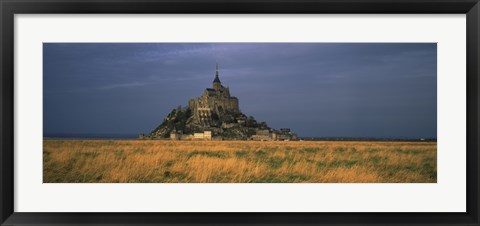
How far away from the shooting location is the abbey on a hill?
883cm

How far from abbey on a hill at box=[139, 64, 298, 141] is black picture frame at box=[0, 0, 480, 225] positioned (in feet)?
7.43

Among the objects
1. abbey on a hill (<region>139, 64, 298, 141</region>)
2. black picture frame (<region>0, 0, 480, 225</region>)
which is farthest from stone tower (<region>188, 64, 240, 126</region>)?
black picture frame (<region>0, 0, 480, 225</region>)

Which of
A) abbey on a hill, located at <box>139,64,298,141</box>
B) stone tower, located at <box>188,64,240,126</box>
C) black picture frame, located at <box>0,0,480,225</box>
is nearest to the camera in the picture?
black picture frame, located at <box>0,0,480,225</box>

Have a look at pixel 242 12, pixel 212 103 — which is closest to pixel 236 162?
pixel 212 103

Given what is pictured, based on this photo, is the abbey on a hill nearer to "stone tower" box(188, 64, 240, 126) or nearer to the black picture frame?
"stone tower" box(188, 64, 240, 126)

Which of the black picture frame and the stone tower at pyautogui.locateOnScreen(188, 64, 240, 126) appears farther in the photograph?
the stone tower at pyautogui.locateOnScreen(188, 64, 240, 126)

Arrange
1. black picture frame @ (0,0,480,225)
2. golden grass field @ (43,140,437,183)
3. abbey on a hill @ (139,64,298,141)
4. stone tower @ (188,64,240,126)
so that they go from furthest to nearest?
abbey on a hill @ (139,64,298,141)
stone tower @ (188,64,240,126)
golden grass field @ (43,140,437,183)
black picture frame @ (0,0,480,225)

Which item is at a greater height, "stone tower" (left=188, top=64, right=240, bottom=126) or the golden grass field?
"stone tower" (left=188, top=64, right=240, bottom=126)

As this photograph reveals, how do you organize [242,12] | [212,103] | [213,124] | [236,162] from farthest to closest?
1. [213,124]
2. [212,103]
3. [236,162]
4. [242,12]

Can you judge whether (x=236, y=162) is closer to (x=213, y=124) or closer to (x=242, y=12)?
(x=213, y=124)

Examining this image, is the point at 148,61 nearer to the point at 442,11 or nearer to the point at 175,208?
the point at 175,208

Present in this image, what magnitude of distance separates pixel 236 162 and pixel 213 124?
1.66m

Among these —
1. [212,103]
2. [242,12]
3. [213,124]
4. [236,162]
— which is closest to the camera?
[242,12]

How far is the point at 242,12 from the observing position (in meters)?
6.50
